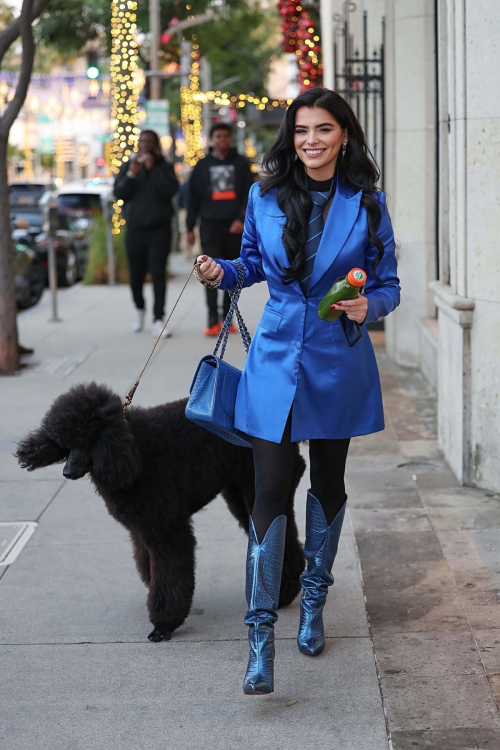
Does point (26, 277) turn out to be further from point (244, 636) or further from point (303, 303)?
point (303, 303)

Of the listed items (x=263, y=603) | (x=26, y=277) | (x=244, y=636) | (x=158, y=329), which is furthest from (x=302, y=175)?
(x=26, y=277)

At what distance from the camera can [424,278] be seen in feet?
29.9

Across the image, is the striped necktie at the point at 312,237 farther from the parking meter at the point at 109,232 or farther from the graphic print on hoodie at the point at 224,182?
the parking meter at the point at 109,232

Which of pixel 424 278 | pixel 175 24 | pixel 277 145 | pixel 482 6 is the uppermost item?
pixel 175 24

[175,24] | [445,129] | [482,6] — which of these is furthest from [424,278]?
[175,24]

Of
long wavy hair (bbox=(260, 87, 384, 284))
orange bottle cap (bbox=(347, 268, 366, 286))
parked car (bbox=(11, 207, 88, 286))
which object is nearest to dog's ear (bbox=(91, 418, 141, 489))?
long wavy hair (bbox=(260, 87, 384, 284))

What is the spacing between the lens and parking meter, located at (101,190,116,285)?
16516 mm

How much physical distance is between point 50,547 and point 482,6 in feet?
11.3

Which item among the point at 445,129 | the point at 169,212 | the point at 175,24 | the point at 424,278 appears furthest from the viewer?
the point at 175,24

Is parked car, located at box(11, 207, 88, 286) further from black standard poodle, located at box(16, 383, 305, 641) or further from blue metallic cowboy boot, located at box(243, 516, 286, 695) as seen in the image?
blue metallic cowboy boot, located at box(243, 516, 286, 695)

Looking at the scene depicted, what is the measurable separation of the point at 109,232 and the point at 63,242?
8.36 feet

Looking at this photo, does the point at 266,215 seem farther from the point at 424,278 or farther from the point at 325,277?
the point at 424,278

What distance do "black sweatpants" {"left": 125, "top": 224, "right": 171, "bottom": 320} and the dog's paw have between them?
728 centimetres

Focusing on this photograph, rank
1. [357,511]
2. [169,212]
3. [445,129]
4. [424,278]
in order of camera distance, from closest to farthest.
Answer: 1. [357,511]
2. [445,129]
3. [424,278]
4. [169,212]
